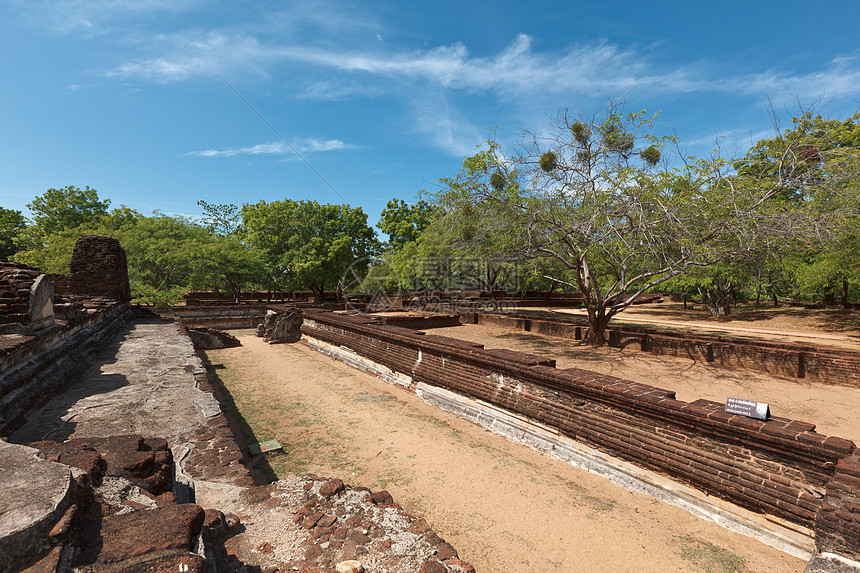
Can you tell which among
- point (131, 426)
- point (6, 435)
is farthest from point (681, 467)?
point (6, 435)

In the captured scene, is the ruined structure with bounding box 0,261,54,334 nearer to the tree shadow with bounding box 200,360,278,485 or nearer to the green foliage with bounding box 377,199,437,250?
the tree shadow with bounding box 200,360,278,485

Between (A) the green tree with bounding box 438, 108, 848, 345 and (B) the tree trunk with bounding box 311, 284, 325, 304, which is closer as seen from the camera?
(A) the green tree with bounding box 438, 108, 848, 345

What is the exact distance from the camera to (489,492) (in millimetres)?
3355

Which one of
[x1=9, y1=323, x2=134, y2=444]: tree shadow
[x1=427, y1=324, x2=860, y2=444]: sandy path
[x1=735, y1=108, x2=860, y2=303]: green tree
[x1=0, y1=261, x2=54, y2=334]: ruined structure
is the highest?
[x1=735, y1=108, x2=860, y2=303]: green tree

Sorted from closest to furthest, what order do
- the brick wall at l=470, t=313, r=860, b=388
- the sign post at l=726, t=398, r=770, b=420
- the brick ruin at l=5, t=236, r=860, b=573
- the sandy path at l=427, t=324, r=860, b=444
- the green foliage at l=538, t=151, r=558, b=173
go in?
the brick ruin at l=5, t=236, r=860, b=573 < the sign post at l=726, t=398, r=770, b=420 < the sandy path at l=427, t=324, r=860, b=444 < the brick wall at l=470, t=313, r=860, b=388 < the green foliage at l=538, t=151, r=558, b=173

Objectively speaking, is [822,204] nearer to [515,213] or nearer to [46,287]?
[515,213]

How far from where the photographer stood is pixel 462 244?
10.9m

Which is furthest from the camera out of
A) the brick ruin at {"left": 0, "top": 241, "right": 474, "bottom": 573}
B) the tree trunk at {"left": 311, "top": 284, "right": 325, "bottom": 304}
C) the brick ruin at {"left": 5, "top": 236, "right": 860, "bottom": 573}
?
the tree trunk at {"left": 311, "top": 284, "right": 325, "bottom": 304}

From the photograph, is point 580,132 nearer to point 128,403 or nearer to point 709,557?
point 709,557

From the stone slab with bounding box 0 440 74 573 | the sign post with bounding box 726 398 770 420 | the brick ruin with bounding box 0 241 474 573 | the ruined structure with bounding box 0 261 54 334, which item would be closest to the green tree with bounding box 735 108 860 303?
the sign post with bounding box 726 398 770 420

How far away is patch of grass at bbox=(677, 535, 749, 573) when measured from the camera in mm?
2469

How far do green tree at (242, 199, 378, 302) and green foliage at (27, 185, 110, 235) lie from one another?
11108 mm

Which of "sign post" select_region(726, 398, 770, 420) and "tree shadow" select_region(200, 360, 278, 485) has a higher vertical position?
"sign post" select_region(726, 398, 770, 420)

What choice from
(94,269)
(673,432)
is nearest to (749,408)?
(673,432)
